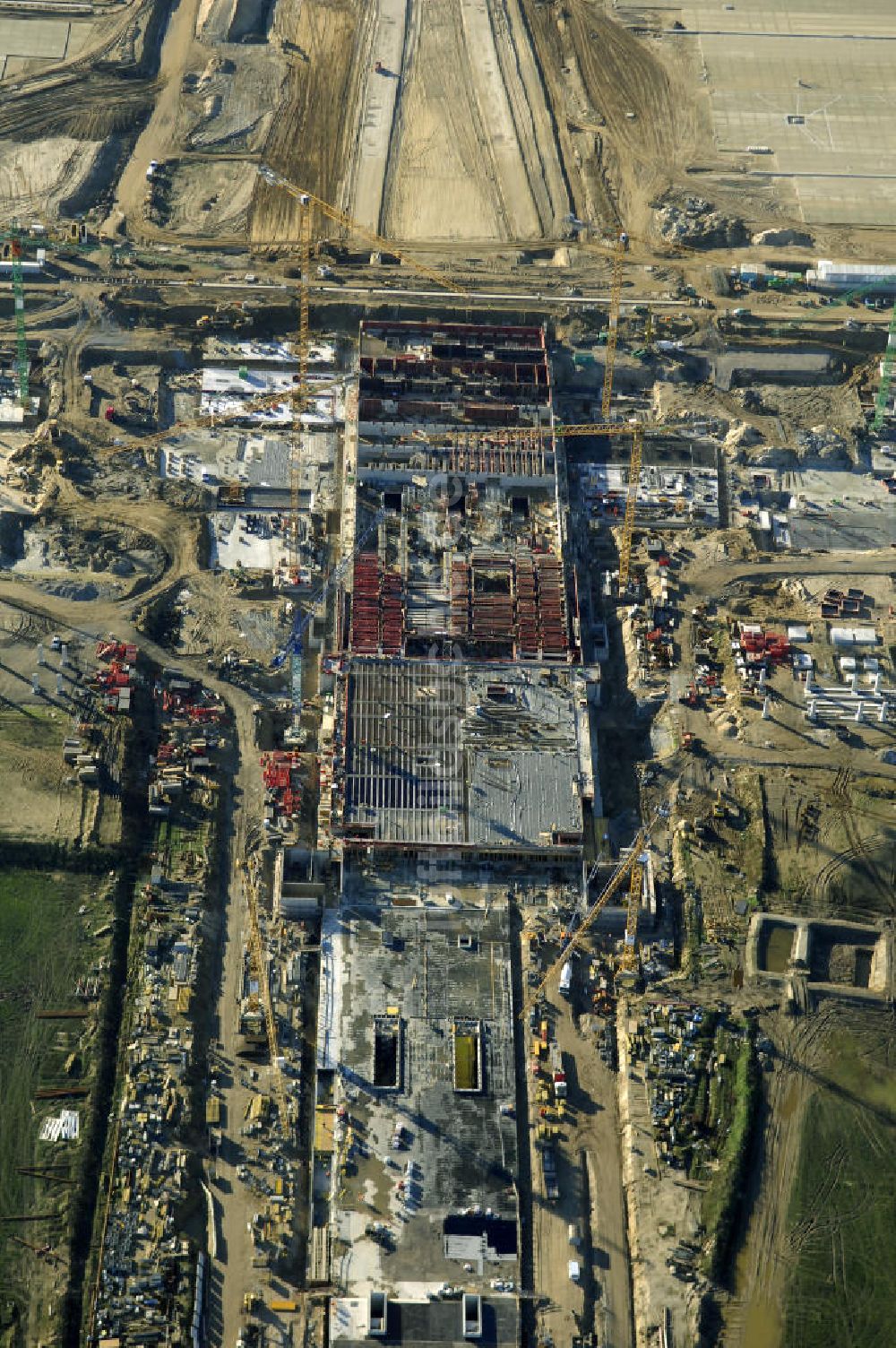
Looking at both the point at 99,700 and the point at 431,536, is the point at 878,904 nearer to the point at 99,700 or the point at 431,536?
the point at 431,536

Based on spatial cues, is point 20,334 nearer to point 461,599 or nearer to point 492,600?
point 461,599

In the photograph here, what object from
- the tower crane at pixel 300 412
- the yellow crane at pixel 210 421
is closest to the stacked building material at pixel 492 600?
the tower crane at pixel 300 412

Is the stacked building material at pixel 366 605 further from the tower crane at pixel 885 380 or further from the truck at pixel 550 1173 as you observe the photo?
the tower crane at pixel 885 380

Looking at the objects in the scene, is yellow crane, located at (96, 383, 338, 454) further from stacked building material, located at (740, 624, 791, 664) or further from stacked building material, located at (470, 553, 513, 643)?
stacked building material, located at (740, 624, 791, 664)

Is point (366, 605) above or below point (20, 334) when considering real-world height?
below

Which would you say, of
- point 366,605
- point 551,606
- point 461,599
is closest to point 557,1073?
point 551,606

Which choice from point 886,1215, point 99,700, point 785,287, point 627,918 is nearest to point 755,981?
point 627,918
